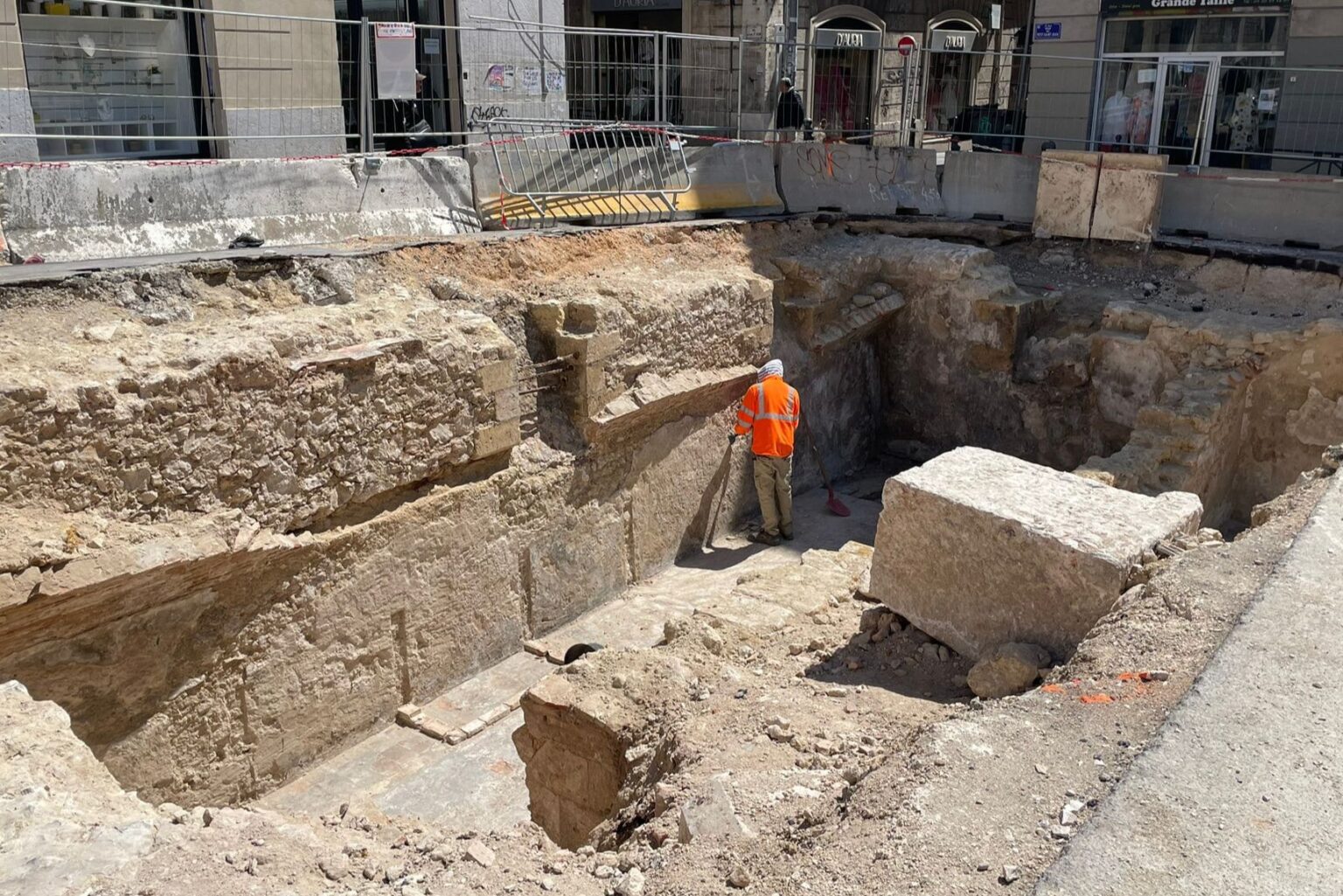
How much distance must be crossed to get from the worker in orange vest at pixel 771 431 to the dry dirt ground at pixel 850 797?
4.89 meters

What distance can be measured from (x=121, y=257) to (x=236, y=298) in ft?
4.12

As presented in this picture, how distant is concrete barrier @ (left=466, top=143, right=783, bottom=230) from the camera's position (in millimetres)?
10281

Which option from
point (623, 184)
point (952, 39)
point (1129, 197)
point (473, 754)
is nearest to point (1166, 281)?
point (1129, 197)

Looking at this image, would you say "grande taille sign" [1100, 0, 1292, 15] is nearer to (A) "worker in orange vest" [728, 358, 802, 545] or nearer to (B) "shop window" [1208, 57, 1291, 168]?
(B) "shop window" [1208, 57, 1291, 168]

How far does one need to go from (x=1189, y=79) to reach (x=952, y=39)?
969cm

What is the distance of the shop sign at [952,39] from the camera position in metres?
22.0

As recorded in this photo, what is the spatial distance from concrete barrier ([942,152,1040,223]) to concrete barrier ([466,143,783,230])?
2.11 metres

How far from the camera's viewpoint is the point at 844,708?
489 cm

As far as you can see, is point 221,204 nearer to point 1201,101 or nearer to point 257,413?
point 257,413

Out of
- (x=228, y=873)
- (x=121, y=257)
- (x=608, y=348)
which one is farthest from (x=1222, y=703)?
(x=121, y=257)

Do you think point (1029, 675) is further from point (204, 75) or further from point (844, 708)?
point (204, 75)

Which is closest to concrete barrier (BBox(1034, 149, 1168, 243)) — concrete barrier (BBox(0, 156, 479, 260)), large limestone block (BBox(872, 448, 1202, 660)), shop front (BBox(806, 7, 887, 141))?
concrete barrier (BBox(0, 156, 479, 260))

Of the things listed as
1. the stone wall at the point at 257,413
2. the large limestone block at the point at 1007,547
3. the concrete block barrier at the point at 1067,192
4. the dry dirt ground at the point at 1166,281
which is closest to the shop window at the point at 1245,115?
the concrete block barrier at the point at 1067,192

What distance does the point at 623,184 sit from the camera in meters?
11.4
